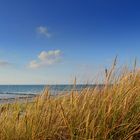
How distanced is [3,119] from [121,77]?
178 centimetres

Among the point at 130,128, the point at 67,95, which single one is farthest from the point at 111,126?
the point at 67,95

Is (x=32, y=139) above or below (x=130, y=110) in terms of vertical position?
below

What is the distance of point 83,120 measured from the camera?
345 centimetres

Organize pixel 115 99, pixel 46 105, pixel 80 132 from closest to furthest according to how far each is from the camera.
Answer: pixel 80 132
pixel 115 99
pixel 46 105

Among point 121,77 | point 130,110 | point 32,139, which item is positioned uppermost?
point 121,77

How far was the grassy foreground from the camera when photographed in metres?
3.19

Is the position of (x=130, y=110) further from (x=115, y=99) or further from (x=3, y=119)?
(x=3, y=119)

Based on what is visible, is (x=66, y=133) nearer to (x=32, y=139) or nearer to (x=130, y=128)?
(x=32, y=139)

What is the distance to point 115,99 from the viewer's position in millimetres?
3441

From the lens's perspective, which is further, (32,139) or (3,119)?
(3,119)

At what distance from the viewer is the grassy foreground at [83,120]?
3.19 metres

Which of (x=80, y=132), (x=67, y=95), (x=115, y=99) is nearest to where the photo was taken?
(x=80, y=132)

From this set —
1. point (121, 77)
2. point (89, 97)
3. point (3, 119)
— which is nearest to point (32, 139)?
point (3, 119)

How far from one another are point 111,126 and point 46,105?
2.71 ft
